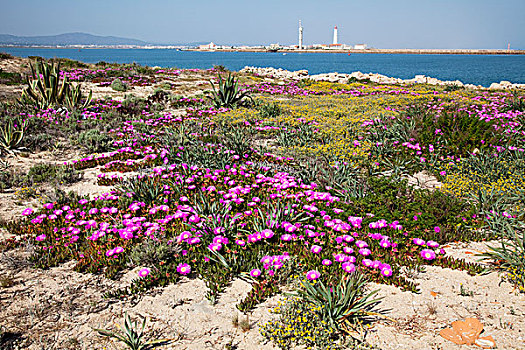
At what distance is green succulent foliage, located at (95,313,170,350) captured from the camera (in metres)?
2.59

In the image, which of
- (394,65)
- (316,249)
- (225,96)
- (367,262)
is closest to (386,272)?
(367,262)

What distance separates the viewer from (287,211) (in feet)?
14.4

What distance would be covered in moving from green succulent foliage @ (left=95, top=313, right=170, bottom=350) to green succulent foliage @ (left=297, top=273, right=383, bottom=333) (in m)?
1.34

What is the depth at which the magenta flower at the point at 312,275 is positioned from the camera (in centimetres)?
335

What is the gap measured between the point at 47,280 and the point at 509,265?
509 cm

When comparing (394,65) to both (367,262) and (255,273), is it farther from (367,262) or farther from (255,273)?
(255,273)

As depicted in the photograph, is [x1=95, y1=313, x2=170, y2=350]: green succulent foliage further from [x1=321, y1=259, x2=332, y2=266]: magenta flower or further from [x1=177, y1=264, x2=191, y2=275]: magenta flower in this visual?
[x1=321, y1=259, x2=332, y2=266]: magenta flower

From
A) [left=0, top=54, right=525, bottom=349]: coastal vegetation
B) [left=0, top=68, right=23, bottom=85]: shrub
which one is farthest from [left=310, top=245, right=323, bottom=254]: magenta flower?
[left=0, top=68, right=23, bottom=85]: shrub

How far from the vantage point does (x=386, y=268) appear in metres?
3.51

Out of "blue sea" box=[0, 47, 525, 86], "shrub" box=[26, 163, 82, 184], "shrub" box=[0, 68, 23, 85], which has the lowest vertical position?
"shrub" box=[26, 163, 82, 184]

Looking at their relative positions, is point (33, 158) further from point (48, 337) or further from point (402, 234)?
point (402, 234)

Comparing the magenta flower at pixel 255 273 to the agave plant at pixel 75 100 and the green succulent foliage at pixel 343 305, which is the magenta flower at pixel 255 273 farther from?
the agave plant at pixel 75 100

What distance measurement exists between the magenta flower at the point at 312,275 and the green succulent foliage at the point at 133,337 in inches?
58.0

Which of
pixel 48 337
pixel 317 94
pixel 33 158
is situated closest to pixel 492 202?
pixel 48 337
